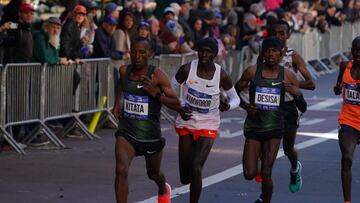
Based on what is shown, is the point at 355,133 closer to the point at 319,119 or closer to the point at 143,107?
the point at 143,107

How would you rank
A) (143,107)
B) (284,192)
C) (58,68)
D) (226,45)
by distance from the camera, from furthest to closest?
(226,45), (58,68), (284,192), (143,107)

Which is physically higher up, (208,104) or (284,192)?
(208,104)

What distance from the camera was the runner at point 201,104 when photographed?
37.8 ft

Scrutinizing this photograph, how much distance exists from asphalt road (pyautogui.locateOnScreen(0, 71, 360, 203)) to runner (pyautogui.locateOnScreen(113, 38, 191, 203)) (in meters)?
1.59

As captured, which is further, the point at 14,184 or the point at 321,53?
the point at 321,53

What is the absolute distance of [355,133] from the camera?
1208cm

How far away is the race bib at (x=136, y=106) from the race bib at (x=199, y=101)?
0.90 m

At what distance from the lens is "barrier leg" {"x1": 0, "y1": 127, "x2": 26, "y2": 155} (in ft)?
52.3

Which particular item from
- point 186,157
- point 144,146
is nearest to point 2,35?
point 186,157

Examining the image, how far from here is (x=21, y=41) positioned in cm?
1670

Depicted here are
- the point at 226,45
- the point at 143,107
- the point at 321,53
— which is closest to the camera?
the point at 143,107

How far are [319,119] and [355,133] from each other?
1065cm

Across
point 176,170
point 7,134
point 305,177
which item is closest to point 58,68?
point 7,134

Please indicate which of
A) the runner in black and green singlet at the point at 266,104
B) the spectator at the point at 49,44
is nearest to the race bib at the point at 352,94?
the runner in black and green singlet at the point at 266,104
